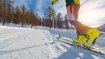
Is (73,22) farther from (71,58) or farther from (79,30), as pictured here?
(71,58)

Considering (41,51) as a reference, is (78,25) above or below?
above

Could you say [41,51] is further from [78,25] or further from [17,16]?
[17,16]

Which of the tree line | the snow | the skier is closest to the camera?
the snow

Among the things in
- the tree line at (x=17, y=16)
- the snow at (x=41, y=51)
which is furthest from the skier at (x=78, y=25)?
the tree line at (x=17, y=16)

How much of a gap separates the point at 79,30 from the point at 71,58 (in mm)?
2358

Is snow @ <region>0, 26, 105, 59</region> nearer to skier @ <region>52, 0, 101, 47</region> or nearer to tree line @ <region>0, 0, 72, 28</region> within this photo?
skier @ <region>52, 0, 101, 47</region>

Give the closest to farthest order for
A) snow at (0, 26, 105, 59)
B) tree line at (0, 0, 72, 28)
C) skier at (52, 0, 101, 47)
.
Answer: snow at (0, 26, 105, 59), skier at (52, 0, 101, 47), tree line at (0, 0, 72, 28)

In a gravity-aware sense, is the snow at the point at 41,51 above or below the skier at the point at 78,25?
below

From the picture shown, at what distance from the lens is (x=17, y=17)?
3447 inches

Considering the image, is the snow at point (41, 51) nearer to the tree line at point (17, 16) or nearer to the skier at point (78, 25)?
the skier at point (78, 25)

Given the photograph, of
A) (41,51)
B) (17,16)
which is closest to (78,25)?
(41,51)

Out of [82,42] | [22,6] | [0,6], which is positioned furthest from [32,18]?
[82,42]

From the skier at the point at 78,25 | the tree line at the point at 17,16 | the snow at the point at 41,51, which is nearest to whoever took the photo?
the snow at the point at 41,51

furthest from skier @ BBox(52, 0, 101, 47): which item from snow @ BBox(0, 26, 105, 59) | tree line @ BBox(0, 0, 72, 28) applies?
tree line @ BBox(0, 0, 72, 28)
